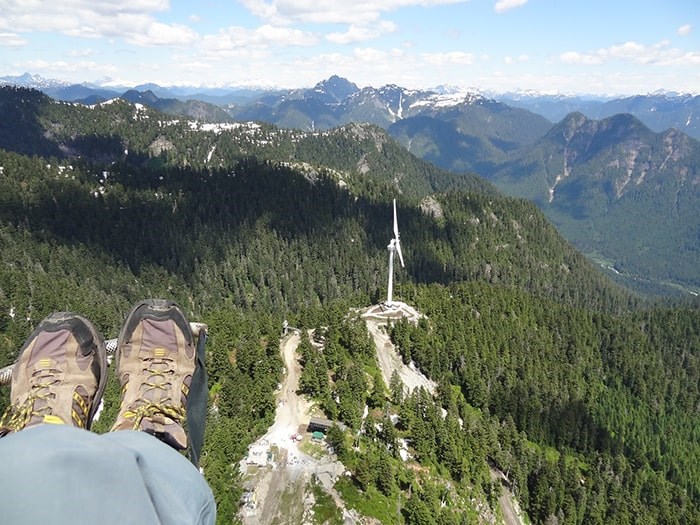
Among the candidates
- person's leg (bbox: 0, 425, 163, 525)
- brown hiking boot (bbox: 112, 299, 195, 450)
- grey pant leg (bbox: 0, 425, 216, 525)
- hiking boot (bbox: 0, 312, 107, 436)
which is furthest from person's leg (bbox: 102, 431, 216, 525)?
hiking boot (bbox: 0, 312, 107, 436)

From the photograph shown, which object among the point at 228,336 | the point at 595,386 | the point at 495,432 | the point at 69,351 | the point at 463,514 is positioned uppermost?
the point at 69,351

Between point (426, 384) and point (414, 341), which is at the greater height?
point (414, 341)

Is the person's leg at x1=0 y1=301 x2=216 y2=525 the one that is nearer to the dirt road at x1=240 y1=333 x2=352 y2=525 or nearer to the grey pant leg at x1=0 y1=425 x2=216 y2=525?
the grey pant leg at x1=0 y1=425 x2=216 y2=525

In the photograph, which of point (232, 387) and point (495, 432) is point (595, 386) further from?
point (232, 387)

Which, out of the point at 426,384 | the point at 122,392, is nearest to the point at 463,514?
the point at 426,384

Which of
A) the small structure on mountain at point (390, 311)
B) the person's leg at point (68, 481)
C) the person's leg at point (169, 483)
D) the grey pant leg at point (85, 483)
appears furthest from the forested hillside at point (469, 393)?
the person's leg at point (68, 481)

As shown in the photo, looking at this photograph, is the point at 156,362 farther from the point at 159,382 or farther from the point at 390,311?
the point at 390,311
